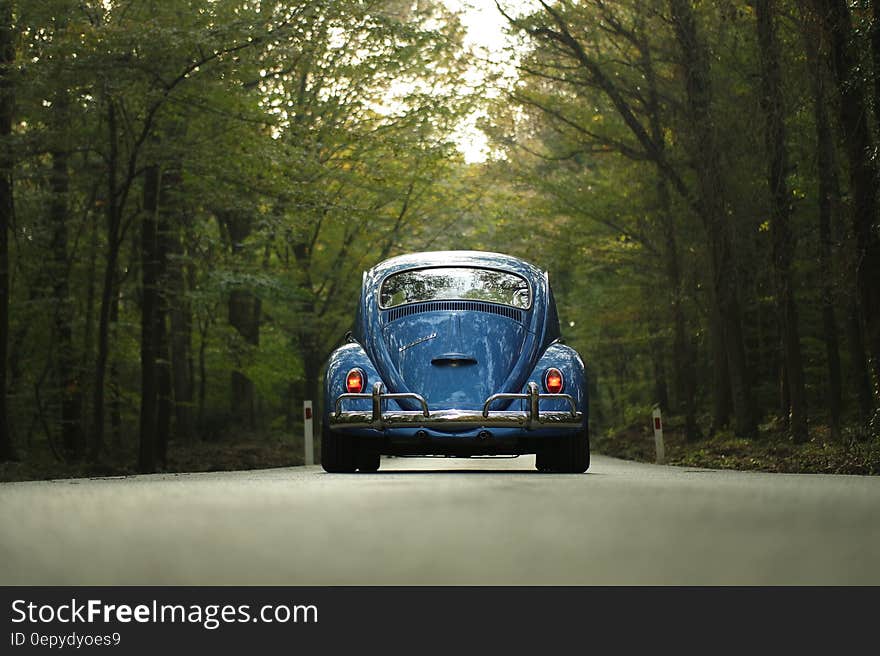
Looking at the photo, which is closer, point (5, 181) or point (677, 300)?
point (5, 181)

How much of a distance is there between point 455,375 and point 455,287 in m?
1.18

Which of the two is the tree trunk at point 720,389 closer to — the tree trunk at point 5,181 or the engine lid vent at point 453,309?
the tree trunk at point 5,181

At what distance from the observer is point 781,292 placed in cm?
1945

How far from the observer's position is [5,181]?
20969mm

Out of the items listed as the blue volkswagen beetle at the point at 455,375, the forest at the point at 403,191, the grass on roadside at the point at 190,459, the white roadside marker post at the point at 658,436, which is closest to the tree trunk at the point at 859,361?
the forest at the point at 403,191

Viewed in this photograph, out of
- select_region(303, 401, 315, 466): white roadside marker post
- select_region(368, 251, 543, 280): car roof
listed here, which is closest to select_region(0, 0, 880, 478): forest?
select_region(303, 401, 315, 466): white roadside marker post

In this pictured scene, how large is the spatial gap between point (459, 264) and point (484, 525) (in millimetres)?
7077

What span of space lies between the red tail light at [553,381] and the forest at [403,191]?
550 centimetres

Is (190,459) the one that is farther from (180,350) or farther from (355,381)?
(355,381)

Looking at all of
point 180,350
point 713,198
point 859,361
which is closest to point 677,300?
point 859,361

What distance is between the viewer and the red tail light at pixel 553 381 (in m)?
11.0
